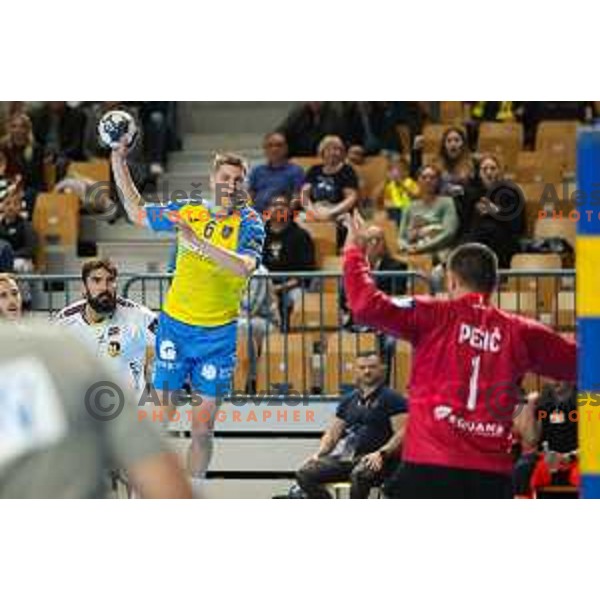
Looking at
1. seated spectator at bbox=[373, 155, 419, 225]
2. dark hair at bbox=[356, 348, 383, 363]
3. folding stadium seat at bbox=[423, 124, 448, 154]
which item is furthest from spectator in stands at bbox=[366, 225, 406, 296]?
folding stadium seat at bbox=[423, 124, 448, 154]

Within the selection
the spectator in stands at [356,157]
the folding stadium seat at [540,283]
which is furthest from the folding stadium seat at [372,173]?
the folding stadium seat at [540,283]

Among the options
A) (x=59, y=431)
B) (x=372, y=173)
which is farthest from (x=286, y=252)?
(x=59, y=431)

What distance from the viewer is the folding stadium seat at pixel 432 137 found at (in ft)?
34.8

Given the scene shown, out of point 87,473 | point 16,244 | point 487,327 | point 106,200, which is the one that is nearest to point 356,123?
point 106,200

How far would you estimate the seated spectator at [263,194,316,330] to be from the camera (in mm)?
8734

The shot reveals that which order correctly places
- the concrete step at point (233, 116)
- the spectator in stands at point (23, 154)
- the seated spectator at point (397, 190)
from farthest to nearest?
the concrete step at point (233, 116) → the spectator in stands at point (23, 154) → the seated spectator at point (397, 190)

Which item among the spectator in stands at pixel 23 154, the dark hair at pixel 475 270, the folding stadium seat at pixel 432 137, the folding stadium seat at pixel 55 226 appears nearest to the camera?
the dark hair at pixel 475 270

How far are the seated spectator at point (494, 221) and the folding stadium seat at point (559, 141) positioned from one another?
1.25 meters

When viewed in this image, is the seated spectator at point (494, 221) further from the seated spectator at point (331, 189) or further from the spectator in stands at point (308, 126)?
the spectator in stands at point (308, 126)

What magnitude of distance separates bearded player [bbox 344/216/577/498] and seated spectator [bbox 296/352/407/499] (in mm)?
909

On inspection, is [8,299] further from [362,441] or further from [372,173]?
[372,173]

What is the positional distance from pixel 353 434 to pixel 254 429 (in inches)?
28.7

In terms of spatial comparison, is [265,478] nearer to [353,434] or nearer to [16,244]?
[353,434]

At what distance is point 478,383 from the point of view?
6.75 m
